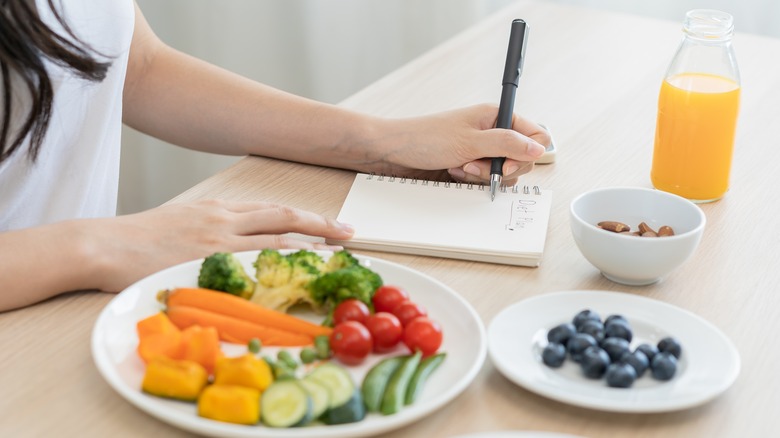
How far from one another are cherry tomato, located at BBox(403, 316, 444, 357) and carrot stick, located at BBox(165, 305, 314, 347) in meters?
0.09

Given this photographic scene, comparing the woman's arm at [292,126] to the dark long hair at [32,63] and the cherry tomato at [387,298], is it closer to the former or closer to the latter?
the dark long hair at [32,63]

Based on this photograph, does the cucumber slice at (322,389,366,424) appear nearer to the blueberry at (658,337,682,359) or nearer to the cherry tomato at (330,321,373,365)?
the cherry tomato at (330,321,373,365)

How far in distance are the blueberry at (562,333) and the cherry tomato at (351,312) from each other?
161 mm

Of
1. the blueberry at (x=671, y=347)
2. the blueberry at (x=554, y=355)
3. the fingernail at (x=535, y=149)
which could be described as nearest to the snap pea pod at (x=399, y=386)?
the blueberry at (x=554, y=355)

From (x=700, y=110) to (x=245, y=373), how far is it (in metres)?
0.66

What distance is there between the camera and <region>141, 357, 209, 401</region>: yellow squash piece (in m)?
0.72

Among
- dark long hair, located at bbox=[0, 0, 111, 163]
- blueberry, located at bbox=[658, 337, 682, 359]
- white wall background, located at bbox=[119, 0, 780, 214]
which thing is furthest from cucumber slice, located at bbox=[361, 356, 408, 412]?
white wall background, located at bbox=[119, 0, 780, 214]

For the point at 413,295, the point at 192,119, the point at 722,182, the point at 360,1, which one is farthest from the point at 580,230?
the point at 360,1

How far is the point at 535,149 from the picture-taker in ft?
3.72

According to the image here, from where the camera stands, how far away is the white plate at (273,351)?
0.69 metres

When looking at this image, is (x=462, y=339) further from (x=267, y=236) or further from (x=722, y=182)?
(x=722, y=182)

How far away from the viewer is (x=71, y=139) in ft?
4.00

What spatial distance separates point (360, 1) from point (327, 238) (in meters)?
1.69

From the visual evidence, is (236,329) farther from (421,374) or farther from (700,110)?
(700,110)
